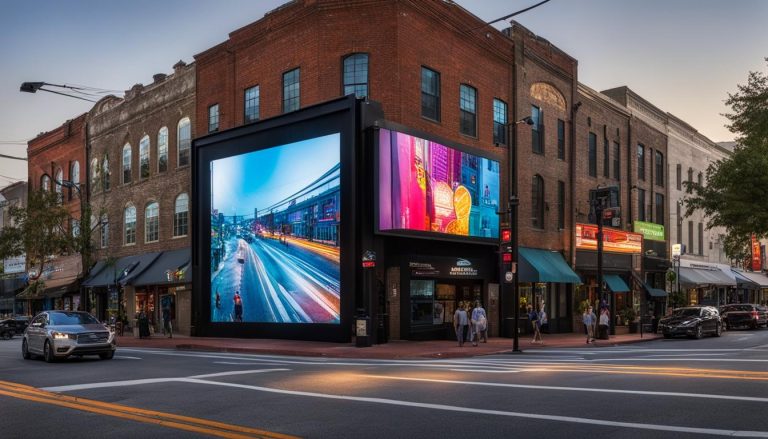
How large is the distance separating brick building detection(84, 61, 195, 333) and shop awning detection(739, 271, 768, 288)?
4781 cm

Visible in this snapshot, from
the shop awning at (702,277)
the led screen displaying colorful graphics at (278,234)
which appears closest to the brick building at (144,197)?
the led screen displaying colorful graphics at (278,234)

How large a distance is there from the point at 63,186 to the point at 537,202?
30.2 m

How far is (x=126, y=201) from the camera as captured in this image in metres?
42.9

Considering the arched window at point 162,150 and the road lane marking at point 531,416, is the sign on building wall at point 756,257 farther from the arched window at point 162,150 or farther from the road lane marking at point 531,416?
the road lane marking at point 531,416

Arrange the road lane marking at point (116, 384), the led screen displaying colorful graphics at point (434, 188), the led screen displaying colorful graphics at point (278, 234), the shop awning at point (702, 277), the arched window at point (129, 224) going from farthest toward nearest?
the shop awning at point (702, 277) → the arched window at point (129, 224) → the led screen displaying colorful graphics at point (278, 234) → the led screen displaying colorful graphics at point (434, 188) → the road lane marking at point (116, 384)

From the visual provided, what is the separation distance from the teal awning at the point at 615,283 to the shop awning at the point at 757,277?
2582cm

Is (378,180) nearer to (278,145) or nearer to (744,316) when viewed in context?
(278,145)

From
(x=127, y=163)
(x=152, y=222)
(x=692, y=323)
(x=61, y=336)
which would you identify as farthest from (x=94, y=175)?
(x=692, y=323)

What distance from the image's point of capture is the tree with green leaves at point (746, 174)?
111 feet

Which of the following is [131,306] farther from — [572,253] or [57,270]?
[572,253]

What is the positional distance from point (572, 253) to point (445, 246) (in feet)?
34.9

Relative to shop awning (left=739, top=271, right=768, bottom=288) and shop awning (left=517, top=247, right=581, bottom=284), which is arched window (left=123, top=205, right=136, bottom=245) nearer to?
shop awning (left=517, top=247, right=581, bottom=284)

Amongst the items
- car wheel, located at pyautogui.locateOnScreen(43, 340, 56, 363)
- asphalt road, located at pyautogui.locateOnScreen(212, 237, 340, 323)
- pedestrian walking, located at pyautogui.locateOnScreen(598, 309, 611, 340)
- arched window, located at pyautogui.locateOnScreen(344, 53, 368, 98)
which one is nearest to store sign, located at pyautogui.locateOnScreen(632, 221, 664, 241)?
pedestrian walking, located at pyautogui.locateOnScreen(598, 309, 611, 340)

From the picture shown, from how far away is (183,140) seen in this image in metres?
38.0
